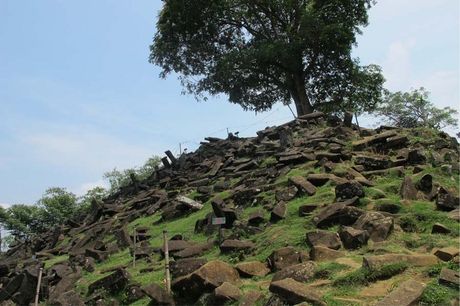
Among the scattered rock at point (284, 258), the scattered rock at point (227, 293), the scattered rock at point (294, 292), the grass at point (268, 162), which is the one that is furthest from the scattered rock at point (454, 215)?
the grass at point (268, 162)

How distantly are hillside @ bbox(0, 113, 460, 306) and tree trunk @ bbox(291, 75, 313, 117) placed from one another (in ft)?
24.1

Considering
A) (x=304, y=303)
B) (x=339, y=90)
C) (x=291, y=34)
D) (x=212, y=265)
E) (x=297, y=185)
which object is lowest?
(x=304, y=303)

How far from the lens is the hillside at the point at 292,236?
6.76m

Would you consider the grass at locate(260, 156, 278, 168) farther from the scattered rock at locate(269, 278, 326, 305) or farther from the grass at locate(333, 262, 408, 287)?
the scattered rock at locate(269, 278, 326, 305)

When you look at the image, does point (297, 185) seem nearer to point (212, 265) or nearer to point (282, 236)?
point (282, 236)

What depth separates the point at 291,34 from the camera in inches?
1019

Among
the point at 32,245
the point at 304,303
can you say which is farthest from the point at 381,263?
the point at 32,245

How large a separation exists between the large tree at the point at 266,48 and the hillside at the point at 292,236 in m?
7.69

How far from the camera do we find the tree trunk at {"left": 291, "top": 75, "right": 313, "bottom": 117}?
2647 centimetres

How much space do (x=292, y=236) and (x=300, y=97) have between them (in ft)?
60.3

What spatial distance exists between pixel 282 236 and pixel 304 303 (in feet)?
11.0

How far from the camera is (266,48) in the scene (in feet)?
80.5

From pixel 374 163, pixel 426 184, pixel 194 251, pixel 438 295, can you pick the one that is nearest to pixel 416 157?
pixel 374 163

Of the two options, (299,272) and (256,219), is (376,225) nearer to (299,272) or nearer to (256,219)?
(299,272)
